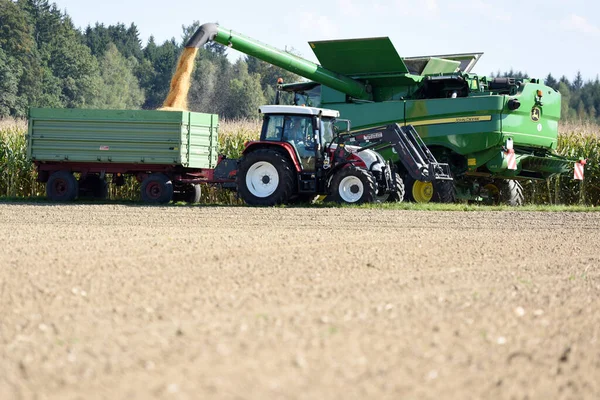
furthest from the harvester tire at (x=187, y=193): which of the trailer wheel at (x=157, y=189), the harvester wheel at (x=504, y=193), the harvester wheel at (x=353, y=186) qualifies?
the harvester wheel at (x=504, y=193)

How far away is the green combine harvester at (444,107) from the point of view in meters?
19.2

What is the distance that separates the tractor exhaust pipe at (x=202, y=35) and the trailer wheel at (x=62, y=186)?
381 centimetres

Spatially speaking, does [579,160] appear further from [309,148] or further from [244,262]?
[244,262]

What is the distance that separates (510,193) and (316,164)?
4.85 metres

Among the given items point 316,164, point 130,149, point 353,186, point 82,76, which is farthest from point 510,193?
point 82,76

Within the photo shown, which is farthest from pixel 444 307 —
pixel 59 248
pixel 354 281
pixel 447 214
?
pixel 447 214

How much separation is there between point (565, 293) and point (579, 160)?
41.6 feet

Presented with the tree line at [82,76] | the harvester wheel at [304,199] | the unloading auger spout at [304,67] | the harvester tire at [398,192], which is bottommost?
the harvester wheel at [304,199]

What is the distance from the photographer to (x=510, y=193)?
20.6m

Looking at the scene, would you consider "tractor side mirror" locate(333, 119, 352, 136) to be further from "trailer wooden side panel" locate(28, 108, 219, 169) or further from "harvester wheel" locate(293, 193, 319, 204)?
"trailer wooden side panel" locate(28, 108, 219, 169)

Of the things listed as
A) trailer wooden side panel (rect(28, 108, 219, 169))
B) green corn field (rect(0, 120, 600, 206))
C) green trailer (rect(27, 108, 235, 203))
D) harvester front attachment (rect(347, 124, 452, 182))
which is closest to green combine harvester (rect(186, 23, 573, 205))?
harvester front attachment (rect(347, 124, 452, 182))

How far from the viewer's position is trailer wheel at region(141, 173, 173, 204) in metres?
19.7

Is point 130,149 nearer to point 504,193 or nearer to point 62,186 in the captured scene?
point 62,186

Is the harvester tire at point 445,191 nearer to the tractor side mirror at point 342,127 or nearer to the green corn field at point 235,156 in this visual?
the tractor side mirror at point 342,127
